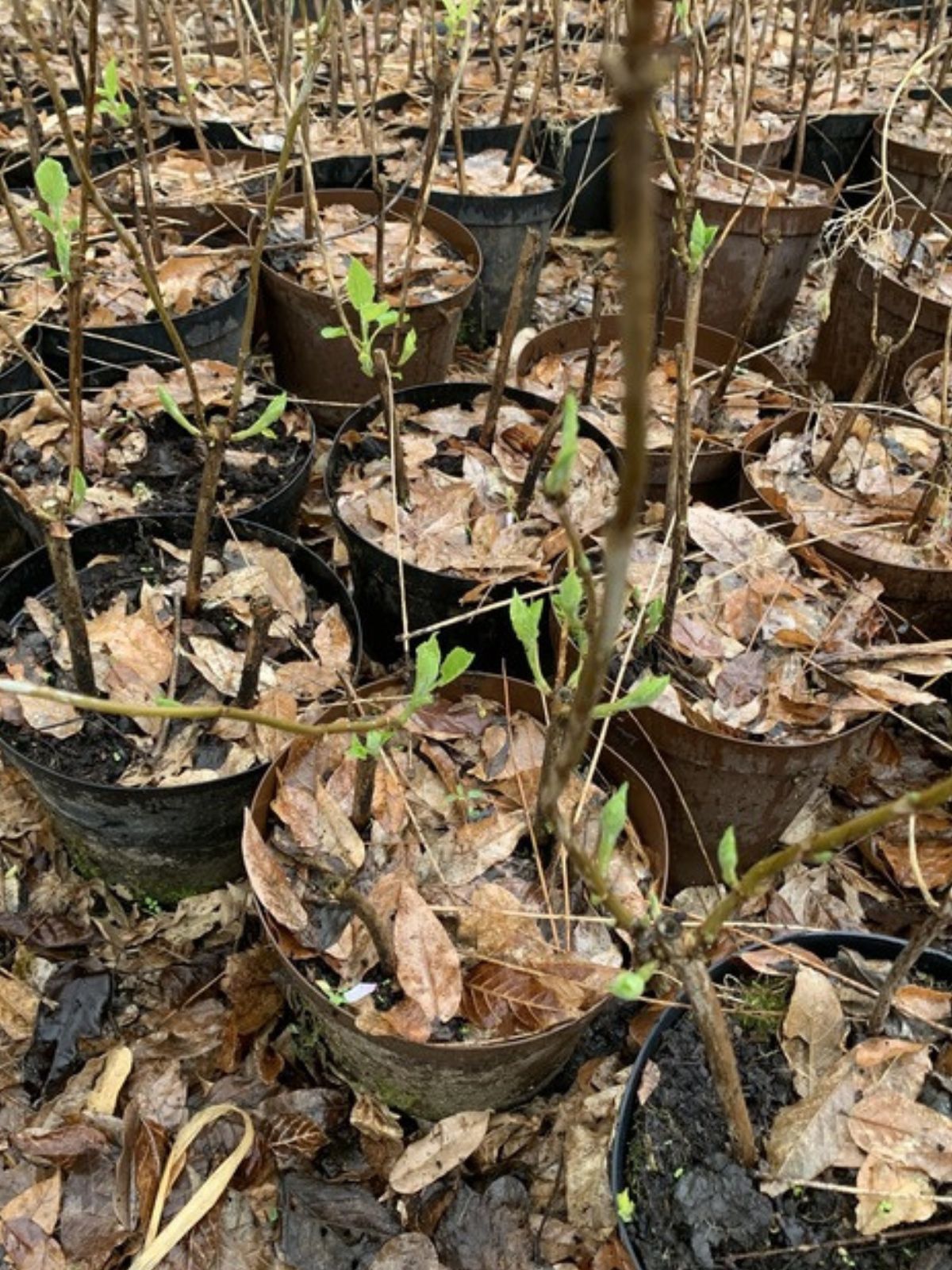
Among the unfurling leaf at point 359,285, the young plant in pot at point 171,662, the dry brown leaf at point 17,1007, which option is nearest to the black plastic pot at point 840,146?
the unfurling leaf at point 359,285

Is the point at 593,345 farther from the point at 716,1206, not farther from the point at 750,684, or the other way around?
the point at 716,1206

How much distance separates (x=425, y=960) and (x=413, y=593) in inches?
28.6

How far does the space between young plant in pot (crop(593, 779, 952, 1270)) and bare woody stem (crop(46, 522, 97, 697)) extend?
0.91m

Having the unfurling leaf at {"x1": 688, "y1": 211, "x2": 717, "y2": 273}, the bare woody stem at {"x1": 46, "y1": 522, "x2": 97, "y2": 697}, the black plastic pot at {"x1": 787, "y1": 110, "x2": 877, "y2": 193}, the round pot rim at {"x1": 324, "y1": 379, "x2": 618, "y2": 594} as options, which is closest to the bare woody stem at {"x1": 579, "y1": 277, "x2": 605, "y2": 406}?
the round pot rim at {"x1": 324, "y1": 379, "x2": 618, "y2": 594}

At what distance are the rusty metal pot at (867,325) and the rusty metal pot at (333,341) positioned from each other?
0.96m

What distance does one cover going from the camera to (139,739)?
155 centimetres

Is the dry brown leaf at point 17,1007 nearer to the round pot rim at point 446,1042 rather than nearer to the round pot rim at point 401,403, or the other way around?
the round pot rim at point 446,1042

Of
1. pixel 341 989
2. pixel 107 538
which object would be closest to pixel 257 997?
pixel 341 989

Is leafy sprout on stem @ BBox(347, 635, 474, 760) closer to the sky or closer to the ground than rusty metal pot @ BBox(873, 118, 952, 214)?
closer to the ground

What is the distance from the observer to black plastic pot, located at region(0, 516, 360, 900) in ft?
4.70

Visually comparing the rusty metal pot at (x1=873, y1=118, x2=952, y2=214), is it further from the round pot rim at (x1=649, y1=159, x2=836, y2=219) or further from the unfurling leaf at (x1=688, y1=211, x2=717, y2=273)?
the unfurling leaf at (x1=688, y1=211, x2=717, y2=273)

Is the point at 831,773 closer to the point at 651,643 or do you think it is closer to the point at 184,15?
the point at 651,643

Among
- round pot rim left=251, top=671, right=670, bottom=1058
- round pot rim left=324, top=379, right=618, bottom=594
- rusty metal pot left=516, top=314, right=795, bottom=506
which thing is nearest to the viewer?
round pot rim left=251, top=671, right=670, bottom=1058

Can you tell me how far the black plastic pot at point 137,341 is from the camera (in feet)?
6.91
